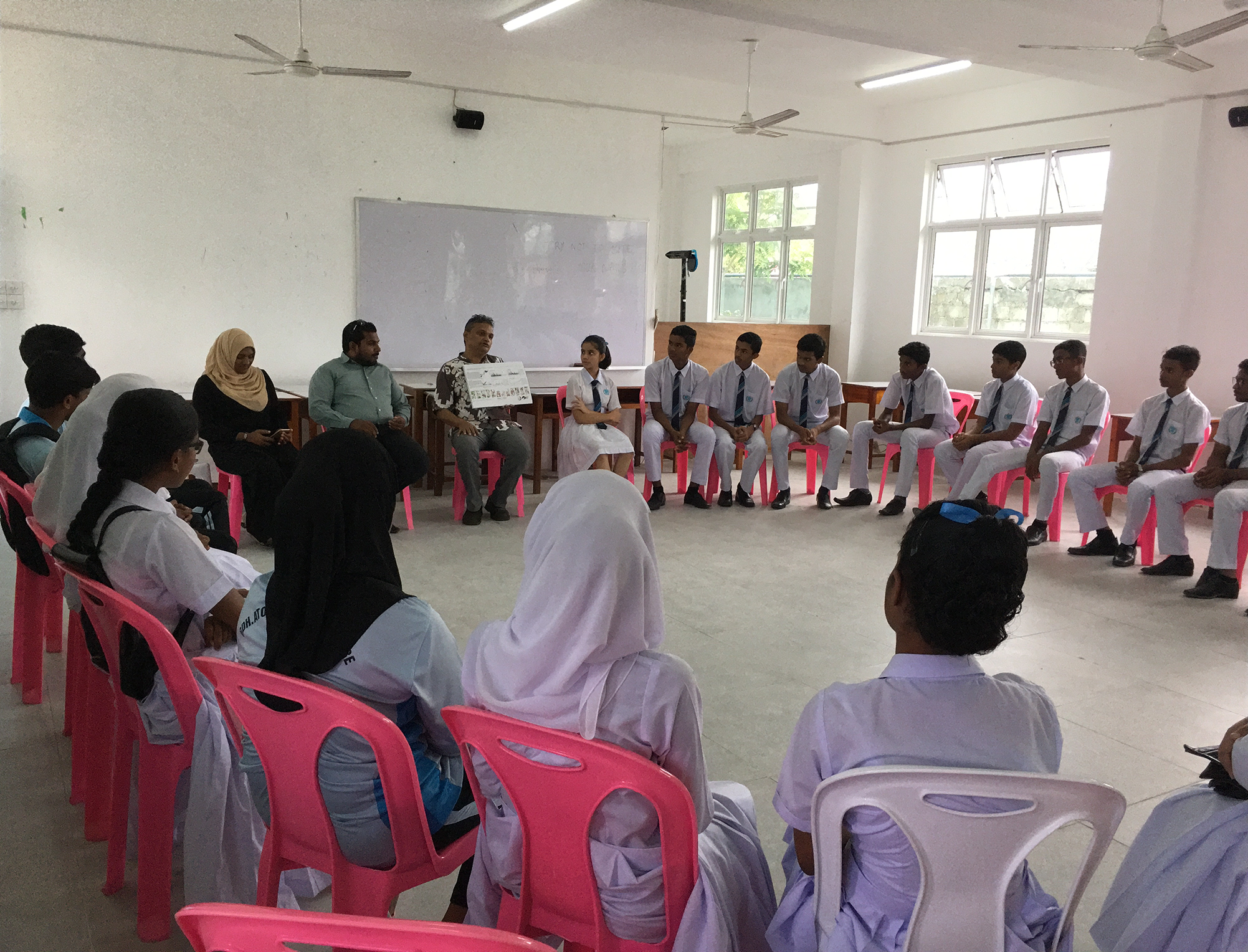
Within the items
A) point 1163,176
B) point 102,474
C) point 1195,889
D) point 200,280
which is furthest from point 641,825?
point 1163,176

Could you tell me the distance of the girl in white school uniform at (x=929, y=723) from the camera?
4.26 feet

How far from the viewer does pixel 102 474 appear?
6.96ft

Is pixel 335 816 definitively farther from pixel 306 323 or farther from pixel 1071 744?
pixel 306 323

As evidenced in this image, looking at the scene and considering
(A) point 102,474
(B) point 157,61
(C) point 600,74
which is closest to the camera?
(A) point 102,474

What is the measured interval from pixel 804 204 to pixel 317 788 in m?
9.43

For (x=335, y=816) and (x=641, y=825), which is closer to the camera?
(x=641, y=825)

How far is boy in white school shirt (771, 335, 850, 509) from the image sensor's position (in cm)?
691

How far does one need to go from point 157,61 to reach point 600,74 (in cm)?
332

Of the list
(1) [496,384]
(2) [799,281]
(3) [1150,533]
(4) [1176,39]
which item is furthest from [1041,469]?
(2) [799,281]

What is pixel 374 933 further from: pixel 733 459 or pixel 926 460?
pixel 926 460

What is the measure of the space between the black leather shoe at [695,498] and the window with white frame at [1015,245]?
3.46 meters

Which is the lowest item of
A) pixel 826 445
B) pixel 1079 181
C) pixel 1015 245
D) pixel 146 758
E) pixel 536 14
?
pixel 146 758

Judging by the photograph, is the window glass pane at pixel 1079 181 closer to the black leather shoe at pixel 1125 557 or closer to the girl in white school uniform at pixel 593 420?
the black leather shoe at pixel 1125 557

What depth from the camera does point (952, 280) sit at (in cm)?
880
